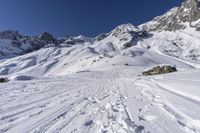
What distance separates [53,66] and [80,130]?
5916 inches

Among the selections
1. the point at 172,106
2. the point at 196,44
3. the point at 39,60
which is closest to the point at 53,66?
the point at 39,60

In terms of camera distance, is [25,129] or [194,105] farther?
[194,105]

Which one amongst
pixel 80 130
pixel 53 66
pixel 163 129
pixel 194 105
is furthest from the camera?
pixel 53 66

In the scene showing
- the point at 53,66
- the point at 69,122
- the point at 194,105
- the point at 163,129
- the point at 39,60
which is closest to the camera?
the point at 163,129

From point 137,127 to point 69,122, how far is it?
1.84 meters

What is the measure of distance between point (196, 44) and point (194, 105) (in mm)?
169264

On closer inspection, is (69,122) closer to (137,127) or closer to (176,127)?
(137,127)

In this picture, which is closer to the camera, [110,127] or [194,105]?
[110,127]

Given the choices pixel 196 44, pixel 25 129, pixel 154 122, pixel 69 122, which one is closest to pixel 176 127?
pixel 154 122

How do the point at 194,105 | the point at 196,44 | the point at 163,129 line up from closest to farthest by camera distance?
the point at 163,129 < the point at 194,105 < the point at 196,44

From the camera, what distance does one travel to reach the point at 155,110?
7.52 meters

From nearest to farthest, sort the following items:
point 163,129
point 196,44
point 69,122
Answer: point 163,129 → point 69,122 → point 196,44

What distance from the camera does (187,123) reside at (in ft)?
18.8

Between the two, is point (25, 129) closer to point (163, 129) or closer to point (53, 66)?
point (163, 129)
